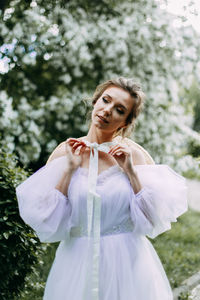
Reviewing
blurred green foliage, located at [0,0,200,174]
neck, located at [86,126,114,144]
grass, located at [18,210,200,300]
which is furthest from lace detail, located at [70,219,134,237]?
blurred green foliage, located at [0,0,200,174]

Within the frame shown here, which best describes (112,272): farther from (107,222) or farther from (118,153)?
(118,153)

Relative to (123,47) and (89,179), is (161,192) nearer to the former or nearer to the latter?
(89,179)

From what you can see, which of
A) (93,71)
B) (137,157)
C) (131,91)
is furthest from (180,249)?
(131,91)

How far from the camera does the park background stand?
16.0 ft

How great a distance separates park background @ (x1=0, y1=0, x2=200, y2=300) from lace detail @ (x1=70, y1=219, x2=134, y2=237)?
2.53 metres

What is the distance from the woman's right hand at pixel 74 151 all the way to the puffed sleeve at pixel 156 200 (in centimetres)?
36

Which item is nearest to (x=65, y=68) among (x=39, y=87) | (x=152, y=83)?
(x=39, y=87)

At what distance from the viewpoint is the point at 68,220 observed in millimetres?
2084

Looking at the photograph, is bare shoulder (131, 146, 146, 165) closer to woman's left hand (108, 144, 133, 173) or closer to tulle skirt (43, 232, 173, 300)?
woman's left hand (108, 144, 133, 173)

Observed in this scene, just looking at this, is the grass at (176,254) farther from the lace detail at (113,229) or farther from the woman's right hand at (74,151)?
the woman's right hand at (74,151)

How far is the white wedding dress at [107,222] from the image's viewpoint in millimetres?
2029

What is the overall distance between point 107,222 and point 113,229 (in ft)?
0.23

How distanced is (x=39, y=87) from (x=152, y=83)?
6.05 feet

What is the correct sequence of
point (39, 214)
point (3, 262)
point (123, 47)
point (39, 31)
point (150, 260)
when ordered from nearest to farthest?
point (39, 214)
point (150, 260)
point (3, 262)
point (39, 31)
point (123, 47)
